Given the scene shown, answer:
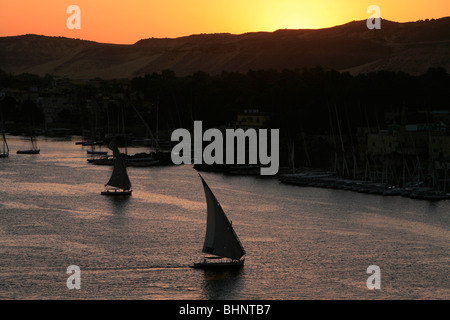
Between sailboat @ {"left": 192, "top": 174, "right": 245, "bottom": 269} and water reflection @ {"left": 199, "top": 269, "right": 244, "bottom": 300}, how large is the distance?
0.33 metres

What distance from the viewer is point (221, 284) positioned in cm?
2833

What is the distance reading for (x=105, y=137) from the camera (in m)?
90.9

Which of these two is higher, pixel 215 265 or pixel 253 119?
pixel 253 119

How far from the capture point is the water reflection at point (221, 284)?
27312 mm

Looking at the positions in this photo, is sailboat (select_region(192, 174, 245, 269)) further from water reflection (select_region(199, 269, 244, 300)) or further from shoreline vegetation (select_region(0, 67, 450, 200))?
shoreline vegetation (select_region(0, 67, 450, 200))

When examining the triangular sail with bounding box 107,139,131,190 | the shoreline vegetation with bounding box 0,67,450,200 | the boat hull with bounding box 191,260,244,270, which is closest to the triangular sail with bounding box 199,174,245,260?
the boat hull with bounding box 191,260,244,270

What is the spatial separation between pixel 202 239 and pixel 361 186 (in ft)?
58.4

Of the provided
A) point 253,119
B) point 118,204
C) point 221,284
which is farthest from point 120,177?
point 253,119

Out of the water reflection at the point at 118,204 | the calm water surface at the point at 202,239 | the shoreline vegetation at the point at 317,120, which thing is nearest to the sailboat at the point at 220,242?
the calm water surface at the point at 202,239

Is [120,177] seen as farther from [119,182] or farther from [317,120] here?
[317,120]

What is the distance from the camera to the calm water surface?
28016 mm

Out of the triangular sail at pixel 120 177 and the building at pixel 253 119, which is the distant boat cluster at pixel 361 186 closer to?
the triangular sail at pixel 120 177
